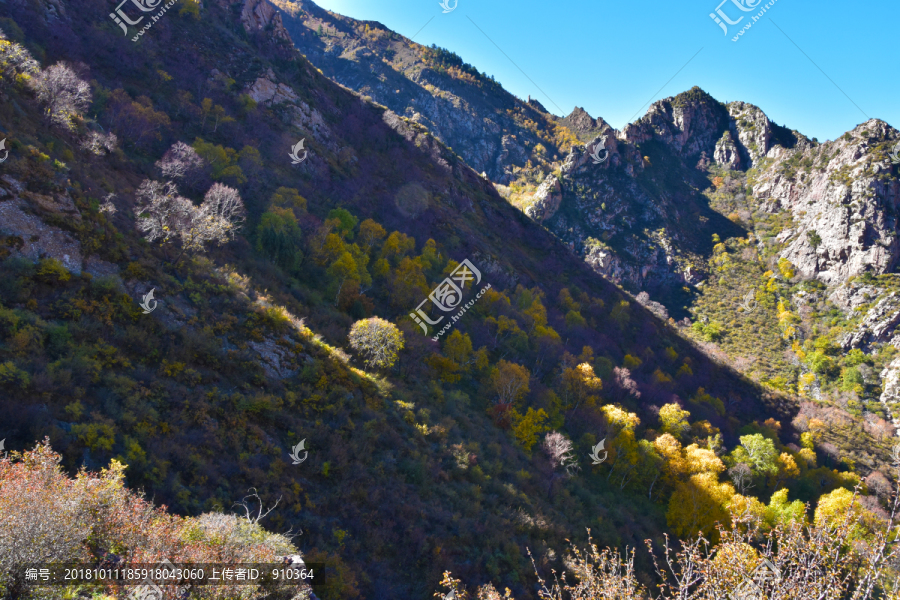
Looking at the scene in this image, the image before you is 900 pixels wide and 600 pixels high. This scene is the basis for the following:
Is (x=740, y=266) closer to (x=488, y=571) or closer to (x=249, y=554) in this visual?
(x=488, y=571)

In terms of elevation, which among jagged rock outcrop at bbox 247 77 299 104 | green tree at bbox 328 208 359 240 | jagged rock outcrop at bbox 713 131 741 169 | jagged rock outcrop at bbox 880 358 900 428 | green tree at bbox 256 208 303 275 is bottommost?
green tree at bbox 256 208 303 275

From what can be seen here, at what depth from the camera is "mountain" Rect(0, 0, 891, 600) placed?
1154 cm

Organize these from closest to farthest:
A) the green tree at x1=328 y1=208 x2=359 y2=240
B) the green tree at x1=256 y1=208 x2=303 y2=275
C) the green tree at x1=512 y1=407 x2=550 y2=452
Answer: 1. the green tree at x1=512 y1=407 x2=550 y2=452
2. the green tree at x1=256 y1=208 x2=303 y2=275
3. the green tree at x1=328 y1=208 x2=359 y2=240

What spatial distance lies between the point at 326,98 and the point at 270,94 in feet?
45.4

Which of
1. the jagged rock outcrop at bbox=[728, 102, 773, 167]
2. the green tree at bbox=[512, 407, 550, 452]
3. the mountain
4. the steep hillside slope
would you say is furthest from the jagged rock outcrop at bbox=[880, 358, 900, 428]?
the steep hillside slope

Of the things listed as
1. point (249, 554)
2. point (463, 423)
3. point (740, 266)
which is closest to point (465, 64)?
point (740, 266)

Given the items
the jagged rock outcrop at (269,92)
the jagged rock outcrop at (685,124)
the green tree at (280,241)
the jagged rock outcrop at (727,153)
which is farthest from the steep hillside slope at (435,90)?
the green tree at (280,241)

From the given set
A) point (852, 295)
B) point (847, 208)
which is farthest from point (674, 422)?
point (847, 208)

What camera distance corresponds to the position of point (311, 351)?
18656 mm

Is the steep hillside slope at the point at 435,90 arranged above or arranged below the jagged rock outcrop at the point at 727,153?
below

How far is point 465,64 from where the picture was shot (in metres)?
168

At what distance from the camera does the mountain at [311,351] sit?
1154cm

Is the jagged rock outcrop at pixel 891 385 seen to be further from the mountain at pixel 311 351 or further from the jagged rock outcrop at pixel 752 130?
the jagged rock outcrop at pixel 752 130

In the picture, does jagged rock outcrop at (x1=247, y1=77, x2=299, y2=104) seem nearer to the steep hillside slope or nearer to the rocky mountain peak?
the steep hillside slope
